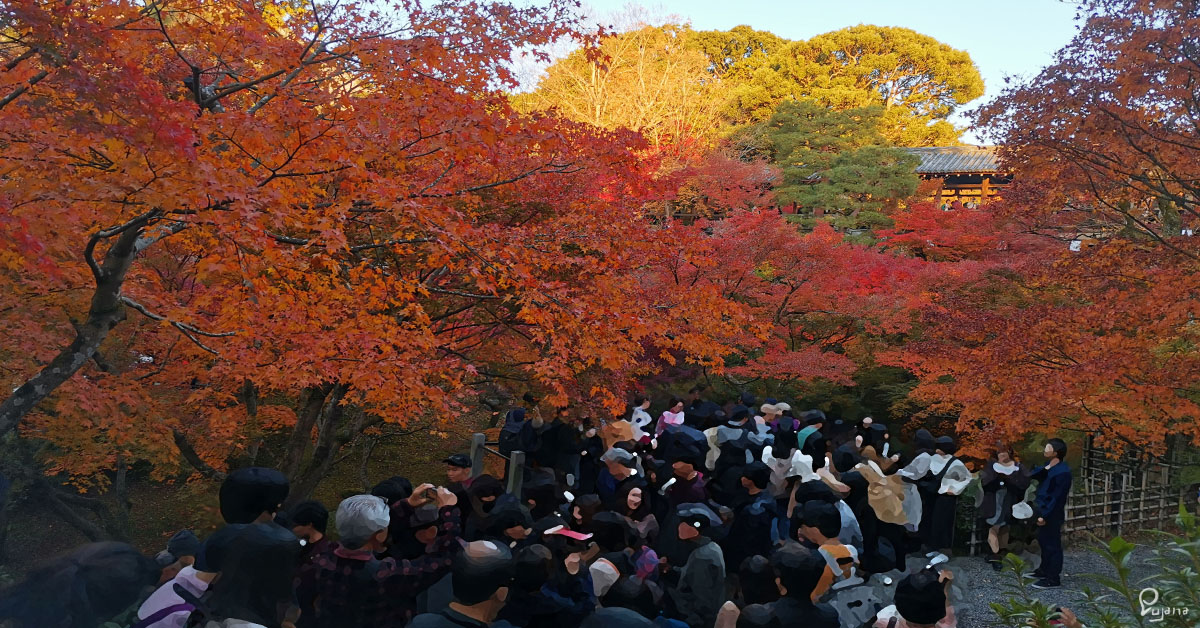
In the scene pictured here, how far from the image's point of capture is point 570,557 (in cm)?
394

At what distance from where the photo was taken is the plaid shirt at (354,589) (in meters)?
3.95

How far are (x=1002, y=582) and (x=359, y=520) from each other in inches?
271

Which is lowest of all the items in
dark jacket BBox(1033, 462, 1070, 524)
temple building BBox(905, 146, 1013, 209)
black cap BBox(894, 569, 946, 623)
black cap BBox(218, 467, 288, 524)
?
black cap BBox(894, 569, 946, 623)

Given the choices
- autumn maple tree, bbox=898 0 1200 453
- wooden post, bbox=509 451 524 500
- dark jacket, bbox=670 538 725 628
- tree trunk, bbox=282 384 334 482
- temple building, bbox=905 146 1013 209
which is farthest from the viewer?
temple building, bbox=905 146 1013 209

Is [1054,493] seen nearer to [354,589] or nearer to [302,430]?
[354,589]

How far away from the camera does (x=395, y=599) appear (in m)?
4.03

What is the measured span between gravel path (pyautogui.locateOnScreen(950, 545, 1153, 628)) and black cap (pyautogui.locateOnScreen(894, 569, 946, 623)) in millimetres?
3660

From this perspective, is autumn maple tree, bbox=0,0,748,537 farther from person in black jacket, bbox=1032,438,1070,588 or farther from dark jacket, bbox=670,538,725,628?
person in black jacket, bbox=1032,438,1070,588

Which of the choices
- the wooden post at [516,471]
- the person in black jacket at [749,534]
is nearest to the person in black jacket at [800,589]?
the person in black jacket at [749,534]

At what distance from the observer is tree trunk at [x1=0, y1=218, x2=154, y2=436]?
13.9ft

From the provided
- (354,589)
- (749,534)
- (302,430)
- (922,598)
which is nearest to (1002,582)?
(749,534)

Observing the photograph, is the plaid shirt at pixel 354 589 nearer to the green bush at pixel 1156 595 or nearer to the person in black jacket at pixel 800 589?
the person in black jacket at pixel 800 589

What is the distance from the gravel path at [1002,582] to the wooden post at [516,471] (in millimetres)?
4437

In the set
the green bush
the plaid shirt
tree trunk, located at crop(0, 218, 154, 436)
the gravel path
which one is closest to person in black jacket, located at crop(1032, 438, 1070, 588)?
the gravel path
